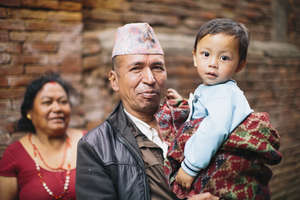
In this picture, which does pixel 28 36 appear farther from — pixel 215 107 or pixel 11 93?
pixel 215 107

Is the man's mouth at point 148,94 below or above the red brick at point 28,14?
below

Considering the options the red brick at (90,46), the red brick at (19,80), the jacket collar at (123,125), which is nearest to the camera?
the jacket collar at (123,125)

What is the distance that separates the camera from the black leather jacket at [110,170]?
138cm

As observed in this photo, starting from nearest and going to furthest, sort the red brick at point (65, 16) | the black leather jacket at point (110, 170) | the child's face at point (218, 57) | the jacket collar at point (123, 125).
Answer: the child's face at point (218, 57), the black leather jacket at point (110, 170), the jacket collar at point (123, 125), the red brick at point (65, 16)

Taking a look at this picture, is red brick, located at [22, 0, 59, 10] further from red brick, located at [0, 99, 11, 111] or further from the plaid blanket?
the plaid blanket

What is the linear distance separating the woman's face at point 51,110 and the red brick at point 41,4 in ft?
2.37

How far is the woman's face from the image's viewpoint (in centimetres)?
241

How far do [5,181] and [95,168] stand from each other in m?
1.23

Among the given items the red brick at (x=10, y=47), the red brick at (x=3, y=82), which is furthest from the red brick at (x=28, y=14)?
the red brick at (x=3, y=82)

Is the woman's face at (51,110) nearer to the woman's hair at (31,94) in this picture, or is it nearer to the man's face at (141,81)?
the woman's hair at (31,94)

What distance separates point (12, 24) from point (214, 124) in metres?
2.09

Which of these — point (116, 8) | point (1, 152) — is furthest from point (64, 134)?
point (116, 8)

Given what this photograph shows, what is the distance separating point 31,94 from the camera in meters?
2.43

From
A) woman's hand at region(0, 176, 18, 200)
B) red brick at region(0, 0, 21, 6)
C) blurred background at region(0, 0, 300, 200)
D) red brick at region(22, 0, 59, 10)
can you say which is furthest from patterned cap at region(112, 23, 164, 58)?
woman's hand at region(0, 176, 18, 200)
